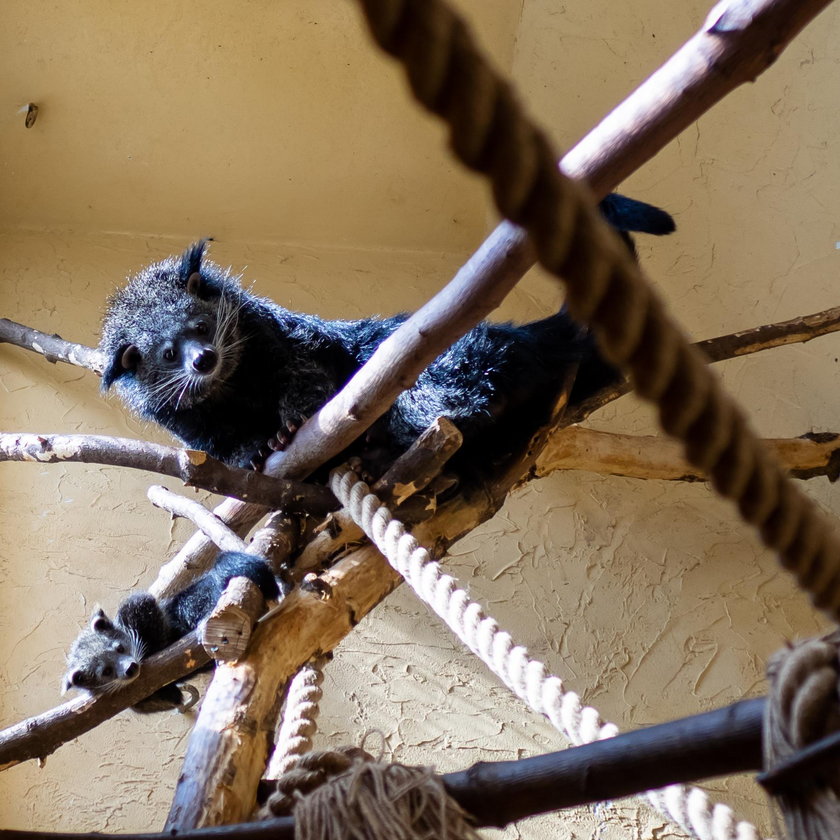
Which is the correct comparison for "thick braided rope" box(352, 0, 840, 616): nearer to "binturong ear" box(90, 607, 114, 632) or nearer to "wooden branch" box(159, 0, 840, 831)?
"wooden branch" box(159, 0, 840, 831)

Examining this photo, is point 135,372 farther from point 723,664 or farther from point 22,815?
point 723,664

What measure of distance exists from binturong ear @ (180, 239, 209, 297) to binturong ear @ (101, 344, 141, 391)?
200 millimetres

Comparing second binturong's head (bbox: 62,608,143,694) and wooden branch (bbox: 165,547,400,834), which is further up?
second binturong's head (bbox: 62,608,143,694)

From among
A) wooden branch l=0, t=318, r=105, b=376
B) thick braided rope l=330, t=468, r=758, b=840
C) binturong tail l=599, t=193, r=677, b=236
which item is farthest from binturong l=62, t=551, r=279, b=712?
binturong tail l=599, t=193, r=677, b=236

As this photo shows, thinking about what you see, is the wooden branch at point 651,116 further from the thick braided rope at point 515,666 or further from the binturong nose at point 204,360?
the binturong nose at point 204,360

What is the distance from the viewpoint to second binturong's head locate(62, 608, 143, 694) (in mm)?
1465

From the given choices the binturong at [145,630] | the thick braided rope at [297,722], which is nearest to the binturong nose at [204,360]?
the binturong at [145,630]

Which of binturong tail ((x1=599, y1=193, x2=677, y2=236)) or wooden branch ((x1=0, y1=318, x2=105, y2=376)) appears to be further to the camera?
wooden branch ((x1=0, y1=318, x2=105, y2=376))

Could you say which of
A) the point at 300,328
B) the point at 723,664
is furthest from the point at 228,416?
the point at 723,664

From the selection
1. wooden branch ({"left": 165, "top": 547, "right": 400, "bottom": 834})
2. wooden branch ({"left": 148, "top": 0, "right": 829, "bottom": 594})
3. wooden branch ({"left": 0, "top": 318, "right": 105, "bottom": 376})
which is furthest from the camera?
wooden branch ({"left": 0, "top": 318, "right": 105, "bottom": 376})

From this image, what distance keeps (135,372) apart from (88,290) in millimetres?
959

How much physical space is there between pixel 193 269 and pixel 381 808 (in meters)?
1.65

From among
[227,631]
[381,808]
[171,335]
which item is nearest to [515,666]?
[381,808]

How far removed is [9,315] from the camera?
2.83 m
